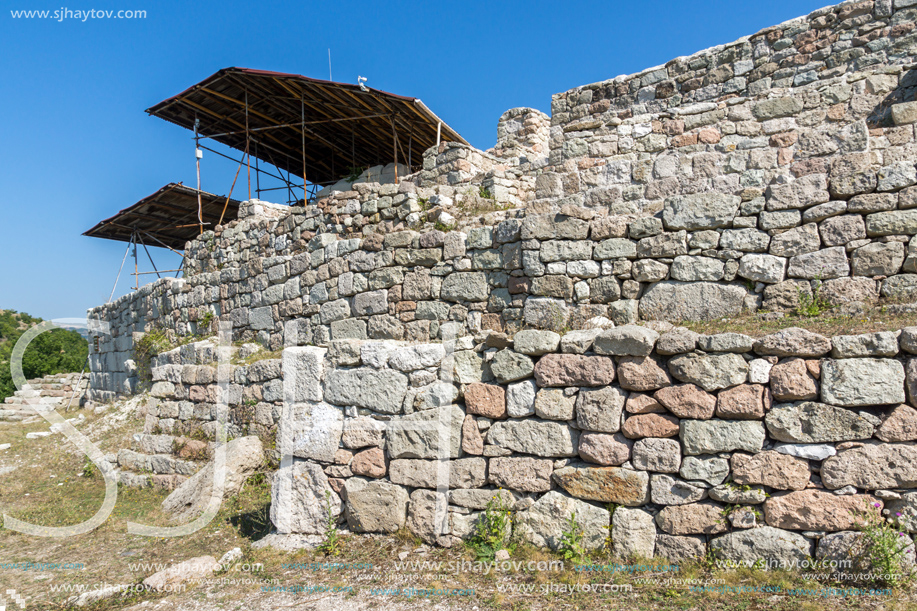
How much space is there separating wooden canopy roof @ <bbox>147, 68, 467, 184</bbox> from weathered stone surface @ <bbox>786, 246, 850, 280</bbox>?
855 cm

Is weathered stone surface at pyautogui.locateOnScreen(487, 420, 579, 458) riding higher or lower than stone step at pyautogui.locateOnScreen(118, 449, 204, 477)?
higher

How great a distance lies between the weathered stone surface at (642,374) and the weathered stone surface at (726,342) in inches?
13.5

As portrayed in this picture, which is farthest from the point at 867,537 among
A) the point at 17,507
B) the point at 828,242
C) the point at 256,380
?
the point at 17,507

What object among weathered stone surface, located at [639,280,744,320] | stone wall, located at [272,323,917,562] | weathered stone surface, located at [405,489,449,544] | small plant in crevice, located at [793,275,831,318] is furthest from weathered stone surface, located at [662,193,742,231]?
weathered stone surface, located at [405,489,449,544]

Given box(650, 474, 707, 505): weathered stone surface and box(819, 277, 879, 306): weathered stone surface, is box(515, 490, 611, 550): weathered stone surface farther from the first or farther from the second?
box(819, 277, 879, 306): weathered stone surface

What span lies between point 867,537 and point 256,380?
6.71 meters

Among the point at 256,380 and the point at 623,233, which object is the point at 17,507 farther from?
the point at 623,233

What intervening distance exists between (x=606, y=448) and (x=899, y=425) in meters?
1.83

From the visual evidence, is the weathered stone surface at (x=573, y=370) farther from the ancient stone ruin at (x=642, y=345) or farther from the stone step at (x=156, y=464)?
the stone step at (x=156, y=464)

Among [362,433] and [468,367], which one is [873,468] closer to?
[468,367]

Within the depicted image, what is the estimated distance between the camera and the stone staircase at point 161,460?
7531 mm

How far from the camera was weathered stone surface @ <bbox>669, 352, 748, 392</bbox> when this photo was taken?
371cm

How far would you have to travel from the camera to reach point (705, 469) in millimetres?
3736

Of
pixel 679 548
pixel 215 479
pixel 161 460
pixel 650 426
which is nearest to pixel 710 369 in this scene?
pixel 650 426
